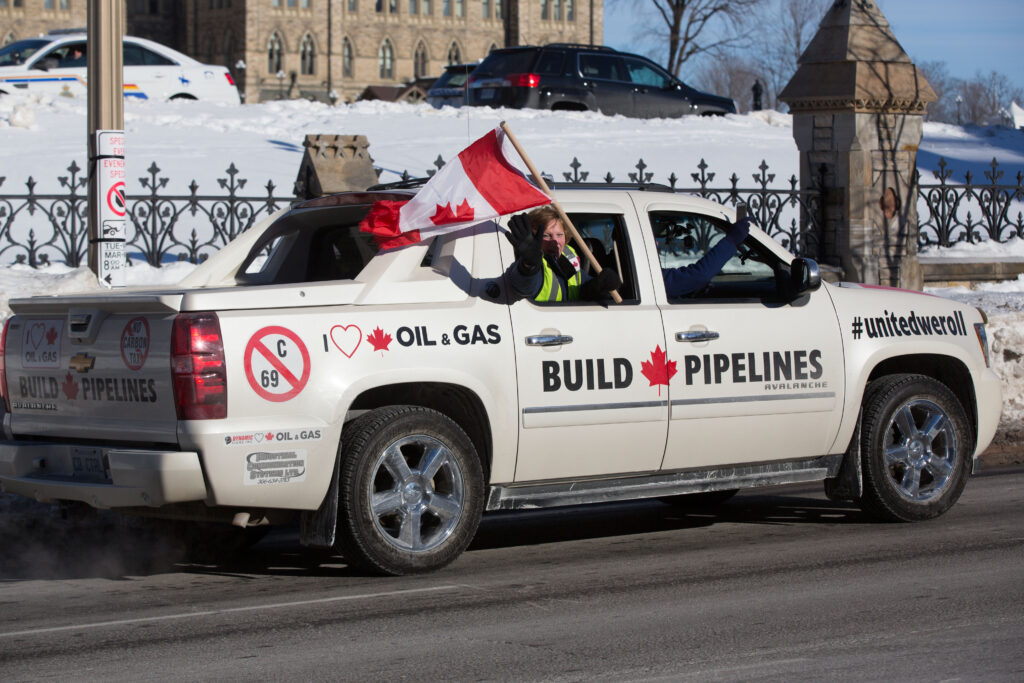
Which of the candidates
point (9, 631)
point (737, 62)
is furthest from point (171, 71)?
point (737, 62)

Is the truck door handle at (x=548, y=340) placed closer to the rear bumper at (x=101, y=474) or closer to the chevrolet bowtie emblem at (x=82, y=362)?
the rear bumper at (x=101, y=474)

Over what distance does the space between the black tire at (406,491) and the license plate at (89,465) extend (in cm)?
105

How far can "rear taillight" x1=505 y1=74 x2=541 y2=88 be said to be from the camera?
1212 inches

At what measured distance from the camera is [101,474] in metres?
6.49

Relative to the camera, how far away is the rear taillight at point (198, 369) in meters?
6.14

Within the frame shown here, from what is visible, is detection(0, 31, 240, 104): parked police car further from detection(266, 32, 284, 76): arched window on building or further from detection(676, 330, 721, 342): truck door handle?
detection(266, 32, 284, 76): arched window on building

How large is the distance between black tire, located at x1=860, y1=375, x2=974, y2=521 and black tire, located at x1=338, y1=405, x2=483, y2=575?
2.42 m

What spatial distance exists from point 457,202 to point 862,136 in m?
11.1

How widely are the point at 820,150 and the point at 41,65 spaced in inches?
828

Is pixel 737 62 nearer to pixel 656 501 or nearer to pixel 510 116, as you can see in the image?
pixel 510 116

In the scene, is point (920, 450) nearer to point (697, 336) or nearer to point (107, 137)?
point (697, 336)

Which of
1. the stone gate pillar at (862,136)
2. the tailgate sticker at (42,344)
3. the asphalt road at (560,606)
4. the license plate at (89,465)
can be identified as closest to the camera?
the asphalt road at (560,606)

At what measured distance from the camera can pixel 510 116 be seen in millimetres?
29719

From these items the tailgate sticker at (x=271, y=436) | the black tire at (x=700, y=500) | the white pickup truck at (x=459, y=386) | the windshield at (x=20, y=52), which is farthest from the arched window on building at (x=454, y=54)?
the tailgate sticker at (x=271, y=436)
